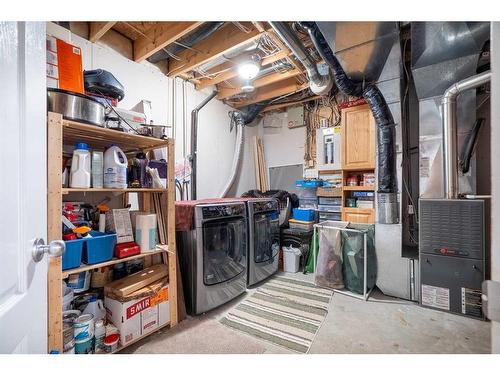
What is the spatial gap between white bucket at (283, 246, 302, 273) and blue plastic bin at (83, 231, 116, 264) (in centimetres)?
217

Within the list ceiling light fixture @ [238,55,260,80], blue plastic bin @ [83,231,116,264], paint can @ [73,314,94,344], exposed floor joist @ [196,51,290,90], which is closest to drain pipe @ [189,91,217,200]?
exposed floor joist @ [196,51,290,90]

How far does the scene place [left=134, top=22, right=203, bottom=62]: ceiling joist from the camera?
1.87 metres

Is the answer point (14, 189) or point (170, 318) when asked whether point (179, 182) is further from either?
point (14, 189)

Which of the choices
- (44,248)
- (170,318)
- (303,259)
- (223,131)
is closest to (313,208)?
(303,259)

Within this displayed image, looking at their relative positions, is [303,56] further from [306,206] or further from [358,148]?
[306,206]

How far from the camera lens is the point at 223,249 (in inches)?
84.9

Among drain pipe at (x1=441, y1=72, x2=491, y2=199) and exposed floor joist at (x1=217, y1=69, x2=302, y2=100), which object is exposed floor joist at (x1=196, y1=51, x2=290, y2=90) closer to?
exposed floor joist at (x1=217, y1=69, x2=302, y2=100)

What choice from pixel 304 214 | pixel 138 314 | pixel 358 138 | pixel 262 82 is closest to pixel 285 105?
pixel 262 82

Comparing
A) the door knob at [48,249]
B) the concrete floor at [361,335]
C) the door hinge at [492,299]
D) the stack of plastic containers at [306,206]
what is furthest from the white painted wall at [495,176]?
the stack of plastic containers at [306,206]

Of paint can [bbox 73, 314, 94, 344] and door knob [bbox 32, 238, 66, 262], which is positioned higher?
door knob [bbox 32, 238, 66, 262]

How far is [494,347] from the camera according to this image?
0.51 meters

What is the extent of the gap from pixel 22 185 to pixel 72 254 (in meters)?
0.89
